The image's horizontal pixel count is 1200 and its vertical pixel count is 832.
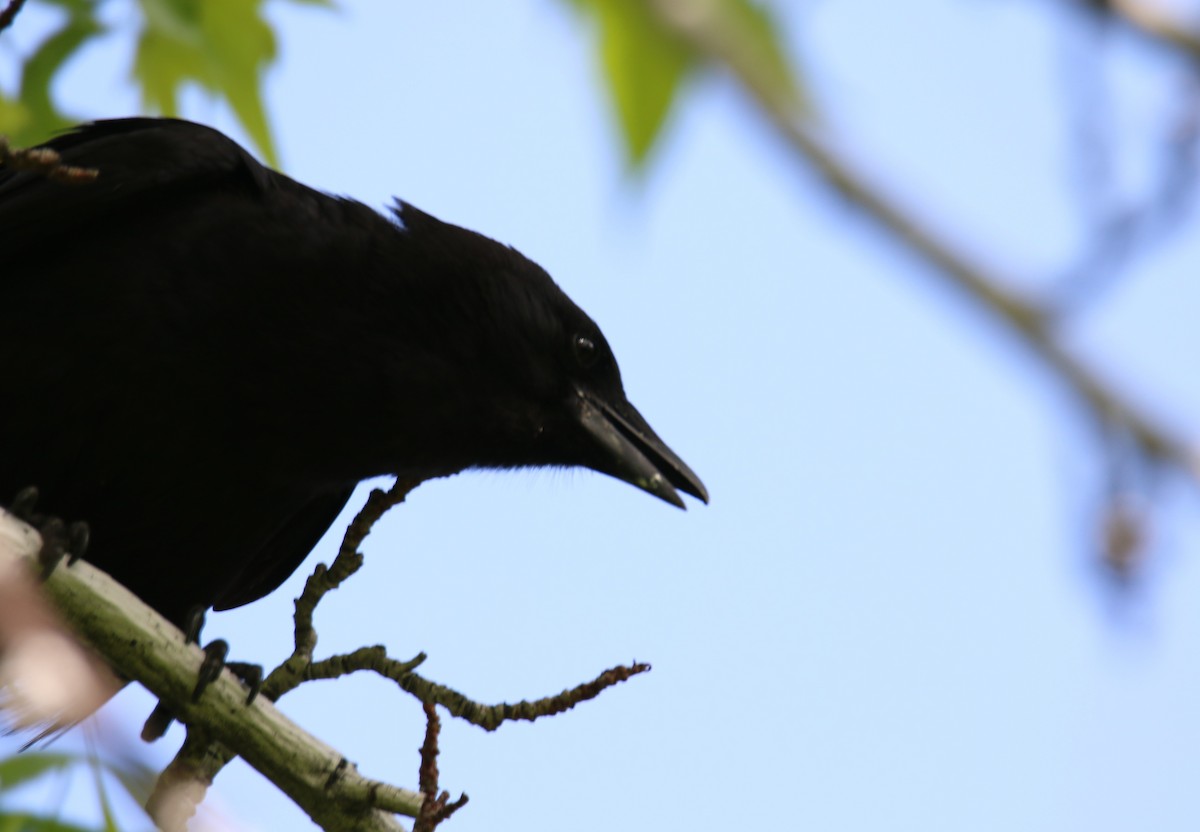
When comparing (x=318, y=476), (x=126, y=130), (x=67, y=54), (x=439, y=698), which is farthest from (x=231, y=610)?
(x=439, y=698)

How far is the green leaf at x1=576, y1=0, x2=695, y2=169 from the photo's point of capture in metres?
2.74

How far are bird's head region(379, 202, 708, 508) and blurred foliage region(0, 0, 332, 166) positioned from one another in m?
0.60

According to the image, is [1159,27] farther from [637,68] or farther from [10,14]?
[10,14]

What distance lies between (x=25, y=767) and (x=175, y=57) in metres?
2.00

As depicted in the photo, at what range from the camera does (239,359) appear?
3893 mm

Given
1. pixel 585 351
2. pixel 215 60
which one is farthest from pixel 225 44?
pixel 585 351

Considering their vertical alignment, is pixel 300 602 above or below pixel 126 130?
below

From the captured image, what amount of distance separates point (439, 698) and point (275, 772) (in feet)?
1.16

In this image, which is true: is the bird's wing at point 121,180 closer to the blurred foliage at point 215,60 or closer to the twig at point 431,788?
the blurred foliage at point 215,60

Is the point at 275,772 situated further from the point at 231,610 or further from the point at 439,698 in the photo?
the point at 231,610

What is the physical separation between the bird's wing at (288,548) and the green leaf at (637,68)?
2416 millimetres

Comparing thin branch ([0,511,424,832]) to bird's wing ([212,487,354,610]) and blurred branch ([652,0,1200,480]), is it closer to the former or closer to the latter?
blurred branch ([652,0,1200,480])

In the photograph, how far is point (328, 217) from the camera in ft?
14.0

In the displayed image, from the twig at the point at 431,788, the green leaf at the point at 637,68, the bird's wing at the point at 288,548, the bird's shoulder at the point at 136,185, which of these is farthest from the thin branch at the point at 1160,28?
the bird's wing at the point at 288,548
